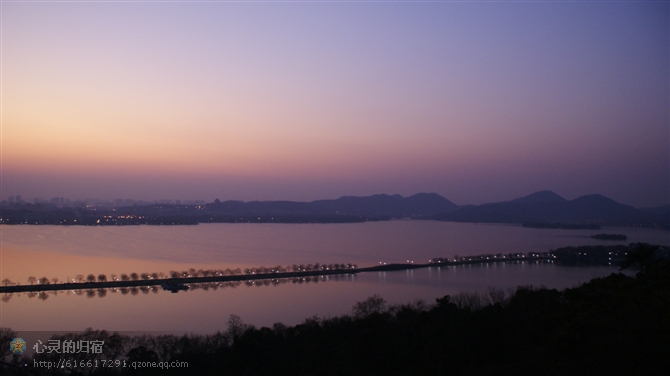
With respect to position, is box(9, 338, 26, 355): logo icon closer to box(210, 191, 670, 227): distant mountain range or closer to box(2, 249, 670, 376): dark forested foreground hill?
box(2, 249, 670, 376): dark forested foreground hill

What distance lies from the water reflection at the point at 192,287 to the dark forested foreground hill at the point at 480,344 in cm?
544

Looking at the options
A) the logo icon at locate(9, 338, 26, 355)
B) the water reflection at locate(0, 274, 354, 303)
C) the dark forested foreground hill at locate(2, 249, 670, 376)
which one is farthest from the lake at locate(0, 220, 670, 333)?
the dark forested foreground hill at locate(2, 249, 670, 376)

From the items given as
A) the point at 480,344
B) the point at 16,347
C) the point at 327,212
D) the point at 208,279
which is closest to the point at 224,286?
the point at 208,279

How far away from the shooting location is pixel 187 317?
7.52m

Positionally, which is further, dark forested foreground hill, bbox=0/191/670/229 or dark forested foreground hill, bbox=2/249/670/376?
dark forested foreground hill, bbox=0/191/670/229

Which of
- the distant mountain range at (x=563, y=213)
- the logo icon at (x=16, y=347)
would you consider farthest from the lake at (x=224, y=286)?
the distant mountain range at (x=563, y=213)

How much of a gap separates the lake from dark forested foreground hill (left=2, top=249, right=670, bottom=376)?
2.79 meters

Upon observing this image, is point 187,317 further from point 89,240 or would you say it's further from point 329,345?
point 89,240

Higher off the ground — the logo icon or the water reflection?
the logo icon

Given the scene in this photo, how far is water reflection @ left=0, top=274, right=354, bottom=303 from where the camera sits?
9273 millimetres

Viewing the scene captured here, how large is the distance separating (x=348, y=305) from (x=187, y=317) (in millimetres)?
2847

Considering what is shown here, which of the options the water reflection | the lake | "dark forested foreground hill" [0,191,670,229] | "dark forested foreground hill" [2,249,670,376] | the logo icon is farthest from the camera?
"dark forested foreground hill" [0,191,670,229]

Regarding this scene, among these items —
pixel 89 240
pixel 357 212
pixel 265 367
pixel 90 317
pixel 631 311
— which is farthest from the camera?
pixel 357 212

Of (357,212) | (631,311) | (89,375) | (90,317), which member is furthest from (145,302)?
(357,212)
